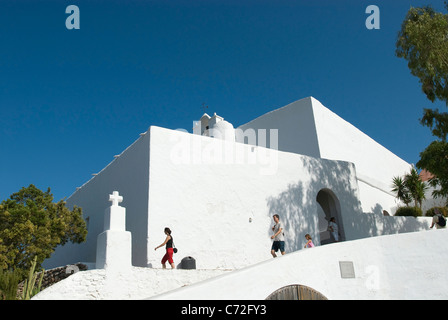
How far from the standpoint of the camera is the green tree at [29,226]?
958 centimetres

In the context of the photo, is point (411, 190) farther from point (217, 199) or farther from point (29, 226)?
point (29, 226)

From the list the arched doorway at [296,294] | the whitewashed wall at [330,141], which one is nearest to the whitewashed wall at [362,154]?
the whitewashed wall at [330,141]

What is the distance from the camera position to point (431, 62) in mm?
12750

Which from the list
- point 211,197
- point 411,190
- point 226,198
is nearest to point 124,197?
point 211,197

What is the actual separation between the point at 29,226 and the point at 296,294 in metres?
7.01

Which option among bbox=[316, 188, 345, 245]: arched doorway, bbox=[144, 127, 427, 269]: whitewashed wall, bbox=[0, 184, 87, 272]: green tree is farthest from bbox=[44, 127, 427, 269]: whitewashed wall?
bbox=[0, 184, 87, 272]: green tree

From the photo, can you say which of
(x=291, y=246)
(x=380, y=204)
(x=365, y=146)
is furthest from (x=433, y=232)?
(x=365, y=146)

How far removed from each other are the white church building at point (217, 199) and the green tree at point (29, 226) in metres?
1.92

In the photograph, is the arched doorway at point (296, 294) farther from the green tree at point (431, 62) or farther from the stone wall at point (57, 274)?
the green tree at point (431, 62)

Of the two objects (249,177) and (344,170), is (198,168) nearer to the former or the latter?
(249,177)

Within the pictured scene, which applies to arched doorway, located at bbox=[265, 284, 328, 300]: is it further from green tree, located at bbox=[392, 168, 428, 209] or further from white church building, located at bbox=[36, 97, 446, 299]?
green tree, located at bbox=[392, 168, 428, 209]
